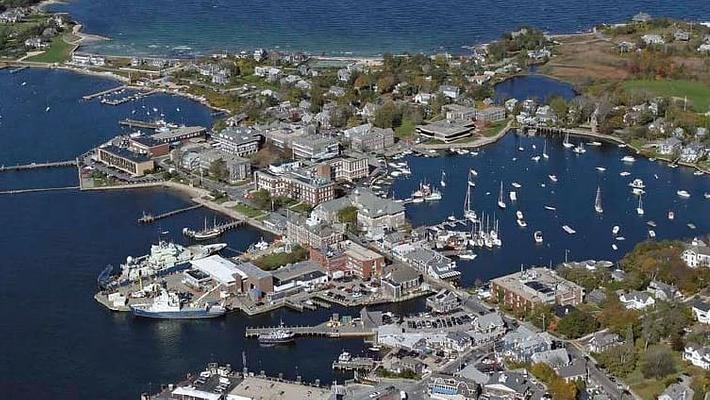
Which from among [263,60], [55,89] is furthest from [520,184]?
[55,89]

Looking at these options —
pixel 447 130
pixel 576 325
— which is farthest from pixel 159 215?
pixel 576 325

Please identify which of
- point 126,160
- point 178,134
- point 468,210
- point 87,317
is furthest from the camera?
point 178,134

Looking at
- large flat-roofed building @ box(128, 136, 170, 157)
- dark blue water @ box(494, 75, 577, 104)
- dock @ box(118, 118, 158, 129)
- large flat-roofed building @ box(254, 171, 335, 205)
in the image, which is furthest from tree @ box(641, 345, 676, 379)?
dock @ box(118, 118, 158, 129)

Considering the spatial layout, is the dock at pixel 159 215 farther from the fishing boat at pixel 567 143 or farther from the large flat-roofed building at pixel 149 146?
the fishing boat at pixel 567 143

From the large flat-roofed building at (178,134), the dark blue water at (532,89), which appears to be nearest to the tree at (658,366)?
the large flat-roofed building at (178,134)

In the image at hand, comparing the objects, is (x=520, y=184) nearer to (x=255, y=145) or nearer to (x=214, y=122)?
(x=255, y=145)

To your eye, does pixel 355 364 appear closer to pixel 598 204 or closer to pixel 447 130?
pixel 598 204
